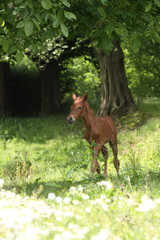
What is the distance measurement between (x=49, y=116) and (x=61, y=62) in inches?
137

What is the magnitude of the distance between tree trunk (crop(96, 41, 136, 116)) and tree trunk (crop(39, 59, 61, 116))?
15.3 ft

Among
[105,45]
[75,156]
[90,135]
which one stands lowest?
[75,156]

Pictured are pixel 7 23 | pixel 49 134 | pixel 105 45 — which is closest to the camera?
pixel 105 45

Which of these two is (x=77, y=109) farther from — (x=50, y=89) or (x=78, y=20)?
(x=50, y=89)

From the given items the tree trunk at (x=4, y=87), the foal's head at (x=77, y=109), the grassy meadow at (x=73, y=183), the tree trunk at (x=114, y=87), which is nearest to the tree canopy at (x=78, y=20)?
the foal's head at (x=77, y=109)

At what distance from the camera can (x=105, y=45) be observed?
6.94 meters

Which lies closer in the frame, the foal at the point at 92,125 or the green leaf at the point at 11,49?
the green leaf at the point at 11,49

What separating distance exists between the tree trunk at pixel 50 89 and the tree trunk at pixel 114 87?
4679 mm

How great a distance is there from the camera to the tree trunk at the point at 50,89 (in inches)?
853

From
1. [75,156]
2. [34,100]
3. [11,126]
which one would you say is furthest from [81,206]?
[34,100]

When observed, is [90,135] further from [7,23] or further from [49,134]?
[49,134]

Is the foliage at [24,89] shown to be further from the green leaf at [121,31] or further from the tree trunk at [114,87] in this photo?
the green leaf at [121,31]

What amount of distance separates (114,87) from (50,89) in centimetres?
546

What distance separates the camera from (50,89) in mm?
21828
